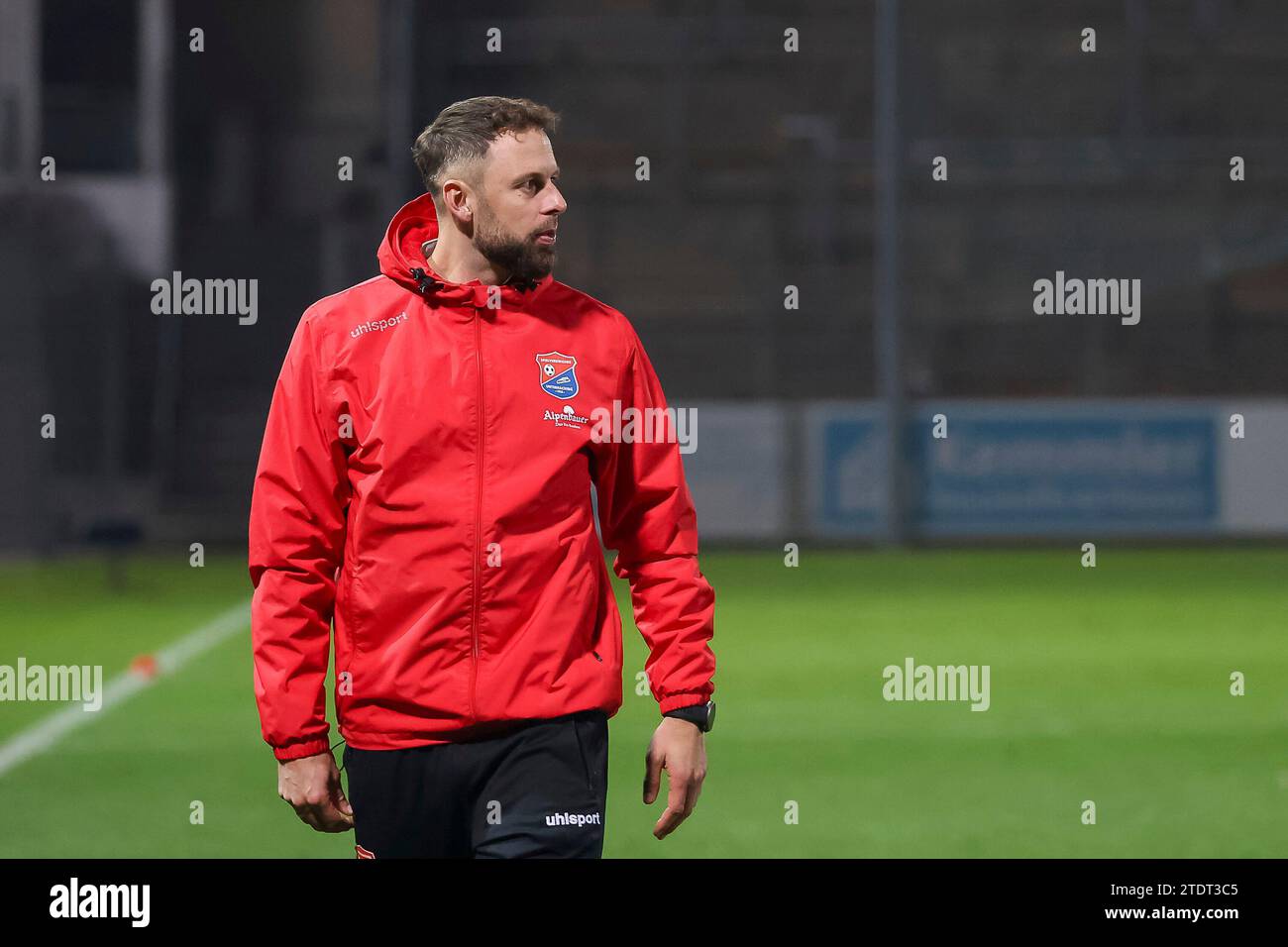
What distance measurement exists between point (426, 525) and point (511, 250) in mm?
481

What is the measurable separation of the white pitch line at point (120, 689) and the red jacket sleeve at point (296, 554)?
4.80 meters

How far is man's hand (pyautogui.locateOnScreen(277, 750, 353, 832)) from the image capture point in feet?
9.80

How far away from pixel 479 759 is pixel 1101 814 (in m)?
3.98

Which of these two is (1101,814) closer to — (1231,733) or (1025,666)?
(1231,733)

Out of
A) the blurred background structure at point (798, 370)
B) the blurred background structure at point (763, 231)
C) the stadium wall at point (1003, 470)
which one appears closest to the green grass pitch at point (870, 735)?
the blurred background structure at point (798, 370)

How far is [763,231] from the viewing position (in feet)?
73.5

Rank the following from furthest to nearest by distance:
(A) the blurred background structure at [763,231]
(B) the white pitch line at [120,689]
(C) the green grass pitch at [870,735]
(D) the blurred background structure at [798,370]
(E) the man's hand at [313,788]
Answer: (A) the blurred background structure at [763,231] → (B) the white pitch line at [120,689] → (D) the blurred background structure at [798,370] → (C) the green grass pitch at [870,735] → (E) the man's hand at [313,788]

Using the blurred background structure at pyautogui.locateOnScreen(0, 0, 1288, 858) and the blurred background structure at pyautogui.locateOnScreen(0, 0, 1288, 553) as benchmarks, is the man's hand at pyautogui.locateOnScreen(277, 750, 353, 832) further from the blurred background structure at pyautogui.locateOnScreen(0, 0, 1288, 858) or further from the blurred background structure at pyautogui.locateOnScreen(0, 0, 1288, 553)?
the blurred background structure at pyautogui.locateOnScreen(0, 0, 1288, 553)

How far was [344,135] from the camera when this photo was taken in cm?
2230

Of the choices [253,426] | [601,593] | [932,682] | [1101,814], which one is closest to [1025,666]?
[932,682]

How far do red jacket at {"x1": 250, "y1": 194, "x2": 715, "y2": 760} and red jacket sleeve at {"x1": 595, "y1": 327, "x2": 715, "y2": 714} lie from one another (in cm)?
4

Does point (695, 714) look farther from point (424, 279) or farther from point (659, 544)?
point (424, 279)

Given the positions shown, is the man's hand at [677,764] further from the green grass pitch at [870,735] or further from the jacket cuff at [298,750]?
the green grass pitch at [870,735]

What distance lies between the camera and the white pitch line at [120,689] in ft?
26.1
